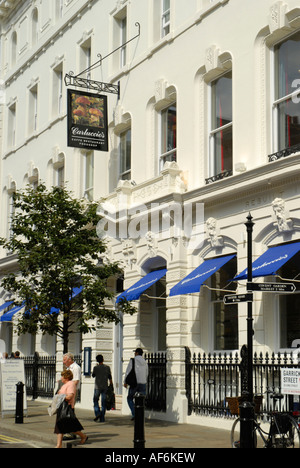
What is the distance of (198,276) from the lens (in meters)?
19.2

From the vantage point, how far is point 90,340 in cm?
2562

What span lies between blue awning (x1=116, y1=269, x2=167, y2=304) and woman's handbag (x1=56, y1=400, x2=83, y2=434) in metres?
7.06

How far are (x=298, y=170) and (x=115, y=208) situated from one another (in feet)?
27.6

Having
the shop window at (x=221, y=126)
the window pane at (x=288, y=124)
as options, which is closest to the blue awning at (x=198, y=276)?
the shop window at (x=221, y=126)

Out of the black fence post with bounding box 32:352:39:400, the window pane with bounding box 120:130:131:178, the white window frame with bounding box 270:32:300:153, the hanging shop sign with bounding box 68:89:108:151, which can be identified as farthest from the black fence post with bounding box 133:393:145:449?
the black fence post with bounding box 32:352:39:400

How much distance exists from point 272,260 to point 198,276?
9.27ft

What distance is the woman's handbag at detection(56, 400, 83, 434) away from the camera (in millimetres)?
13961

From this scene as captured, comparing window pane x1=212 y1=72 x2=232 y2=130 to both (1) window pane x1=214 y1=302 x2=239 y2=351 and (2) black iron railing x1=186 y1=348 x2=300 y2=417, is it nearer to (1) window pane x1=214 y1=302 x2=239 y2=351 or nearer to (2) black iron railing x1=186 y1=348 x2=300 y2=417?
(1) window pane x1=214 y1=302 x2=239 y2=351

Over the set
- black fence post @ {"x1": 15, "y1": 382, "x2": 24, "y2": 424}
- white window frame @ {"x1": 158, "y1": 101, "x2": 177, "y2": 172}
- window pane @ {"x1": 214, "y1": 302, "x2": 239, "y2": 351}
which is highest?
white window frame @ {"x1": 158, "y1": 101, "x2": 177, "y2": 172}

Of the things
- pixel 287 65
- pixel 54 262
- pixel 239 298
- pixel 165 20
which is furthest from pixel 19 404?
pixel 165 20
